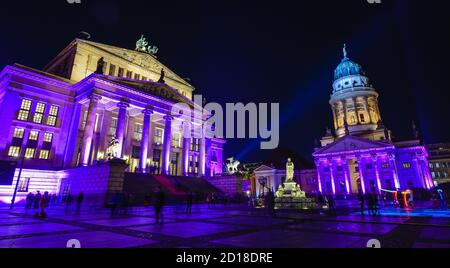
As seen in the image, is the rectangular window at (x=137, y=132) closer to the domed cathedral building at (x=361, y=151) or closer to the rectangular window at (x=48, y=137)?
the rectangular window at (x=48, y=137)

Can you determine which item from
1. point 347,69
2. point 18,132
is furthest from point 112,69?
point 347,69

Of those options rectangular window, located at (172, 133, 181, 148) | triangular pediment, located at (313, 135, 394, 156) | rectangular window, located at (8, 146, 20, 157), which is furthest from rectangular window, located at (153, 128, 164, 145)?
triangular pediment, located at (313, 135, 394, 156)

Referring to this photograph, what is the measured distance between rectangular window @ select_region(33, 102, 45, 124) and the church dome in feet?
286

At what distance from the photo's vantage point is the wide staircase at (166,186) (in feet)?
86.8

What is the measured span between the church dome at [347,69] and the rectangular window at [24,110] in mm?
88519

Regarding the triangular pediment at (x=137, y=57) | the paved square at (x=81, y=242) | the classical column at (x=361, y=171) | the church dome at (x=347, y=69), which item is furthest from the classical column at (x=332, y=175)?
the paved square at (x=81, y=242)

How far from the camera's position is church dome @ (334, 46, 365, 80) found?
275 ft

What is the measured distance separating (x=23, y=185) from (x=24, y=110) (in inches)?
367

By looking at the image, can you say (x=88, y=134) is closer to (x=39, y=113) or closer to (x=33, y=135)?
(x=33, y=135)

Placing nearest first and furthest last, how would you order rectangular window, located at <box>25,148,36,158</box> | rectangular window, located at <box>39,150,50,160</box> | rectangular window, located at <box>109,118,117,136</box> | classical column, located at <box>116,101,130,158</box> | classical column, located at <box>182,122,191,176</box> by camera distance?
rectangular window, located at <box>25,148,36,158</box>
rectangular window, located at <box>39,150,50,160</box>
classical column, located at <box>116,101,130,158</box>
rectangular window, located at <box>109,118,117,136</box>
classical column, located at <box>182,122,191,176</box>

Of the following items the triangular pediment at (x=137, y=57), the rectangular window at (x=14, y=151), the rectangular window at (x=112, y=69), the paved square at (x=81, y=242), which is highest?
the triangular pediment at (x=137, y=57)

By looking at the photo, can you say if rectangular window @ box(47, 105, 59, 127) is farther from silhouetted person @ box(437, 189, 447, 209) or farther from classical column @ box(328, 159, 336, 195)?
classical column @ box(328, 159, 336, 195)

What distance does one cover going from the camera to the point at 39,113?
30.7m
